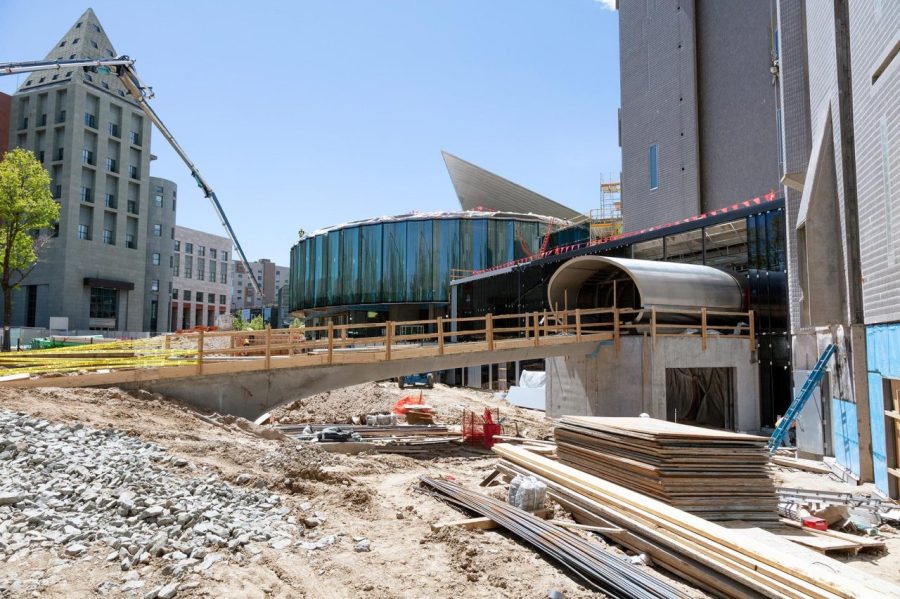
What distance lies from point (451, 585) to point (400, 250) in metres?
43.6

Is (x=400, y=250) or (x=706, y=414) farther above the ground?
(x=400, y=250)

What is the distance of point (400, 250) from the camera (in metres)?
48.9

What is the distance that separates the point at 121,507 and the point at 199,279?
306 feet

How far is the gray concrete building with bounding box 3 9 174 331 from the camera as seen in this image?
58188mm

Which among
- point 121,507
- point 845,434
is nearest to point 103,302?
point 121,507

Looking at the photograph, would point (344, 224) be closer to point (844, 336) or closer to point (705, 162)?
point (705, 162)

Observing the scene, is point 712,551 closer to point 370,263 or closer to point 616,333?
point 616,333

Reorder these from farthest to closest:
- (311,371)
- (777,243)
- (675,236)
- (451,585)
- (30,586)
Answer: (675,236) → (777,243) → (311,371) → (451,585) → (30,586)

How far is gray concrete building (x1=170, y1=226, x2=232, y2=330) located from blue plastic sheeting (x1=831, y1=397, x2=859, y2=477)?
8403cm

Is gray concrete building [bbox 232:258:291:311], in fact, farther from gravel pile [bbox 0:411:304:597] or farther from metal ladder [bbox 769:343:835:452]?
gravel pile [bbox 0:411:304:597]

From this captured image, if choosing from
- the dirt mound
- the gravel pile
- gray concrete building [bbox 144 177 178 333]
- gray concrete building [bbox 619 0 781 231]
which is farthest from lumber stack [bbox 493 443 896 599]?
gray concrete building [bbox 144 177 178 333]

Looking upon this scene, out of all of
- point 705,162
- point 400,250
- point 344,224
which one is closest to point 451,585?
point 705,162

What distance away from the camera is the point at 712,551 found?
6.13 meters

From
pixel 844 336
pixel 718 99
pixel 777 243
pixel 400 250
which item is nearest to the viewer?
pixel 844 336
